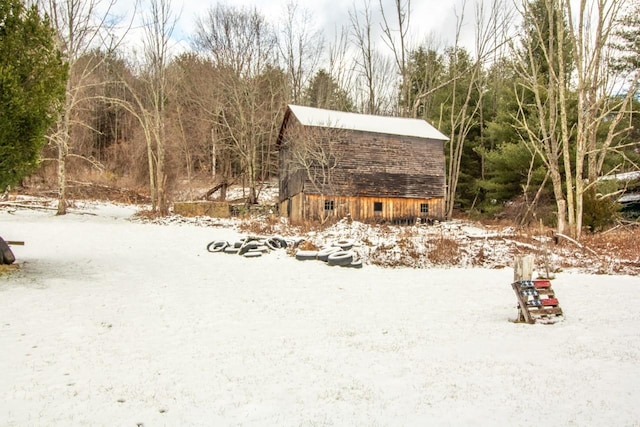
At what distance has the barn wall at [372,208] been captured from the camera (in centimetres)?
2389

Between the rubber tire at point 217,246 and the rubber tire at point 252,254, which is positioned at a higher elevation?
the rubber tire at point 217,246

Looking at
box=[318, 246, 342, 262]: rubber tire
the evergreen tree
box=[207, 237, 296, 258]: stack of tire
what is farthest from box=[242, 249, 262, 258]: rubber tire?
the evergreen tree

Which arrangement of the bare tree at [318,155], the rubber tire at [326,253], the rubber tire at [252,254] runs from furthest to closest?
the bare tree at [318,155], the rubber tire at [252,254], the rubber tire at [326,253]

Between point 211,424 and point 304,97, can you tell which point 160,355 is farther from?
point 304,97

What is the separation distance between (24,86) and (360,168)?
1780cm

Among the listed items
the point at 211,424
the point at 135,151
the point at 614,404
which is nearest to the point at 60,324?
the point at 211,424

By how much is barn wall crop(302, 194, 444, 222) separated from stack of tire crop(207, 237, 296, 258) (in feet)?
26.1

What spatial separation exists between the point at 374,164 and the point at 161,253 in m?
14.6

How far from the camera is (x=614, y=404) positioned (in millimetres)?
3906

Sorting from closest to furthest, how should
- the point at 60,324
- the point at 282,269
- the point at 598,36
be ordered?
the point at 60,324
the point at 282,269
the point at 598,36

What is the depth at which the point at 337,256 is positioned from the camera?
1298cm

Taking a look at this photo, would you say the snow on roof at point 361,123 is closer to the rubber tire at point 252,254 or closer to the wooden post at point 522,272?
the rubber tire at point 252,254

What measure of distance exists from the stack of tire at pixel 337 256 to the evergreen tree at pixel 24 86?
7685 millimetres

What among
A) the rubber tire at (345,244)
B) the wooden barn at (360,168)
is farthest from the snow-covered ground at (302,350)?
the wooden barn at (360,168)
